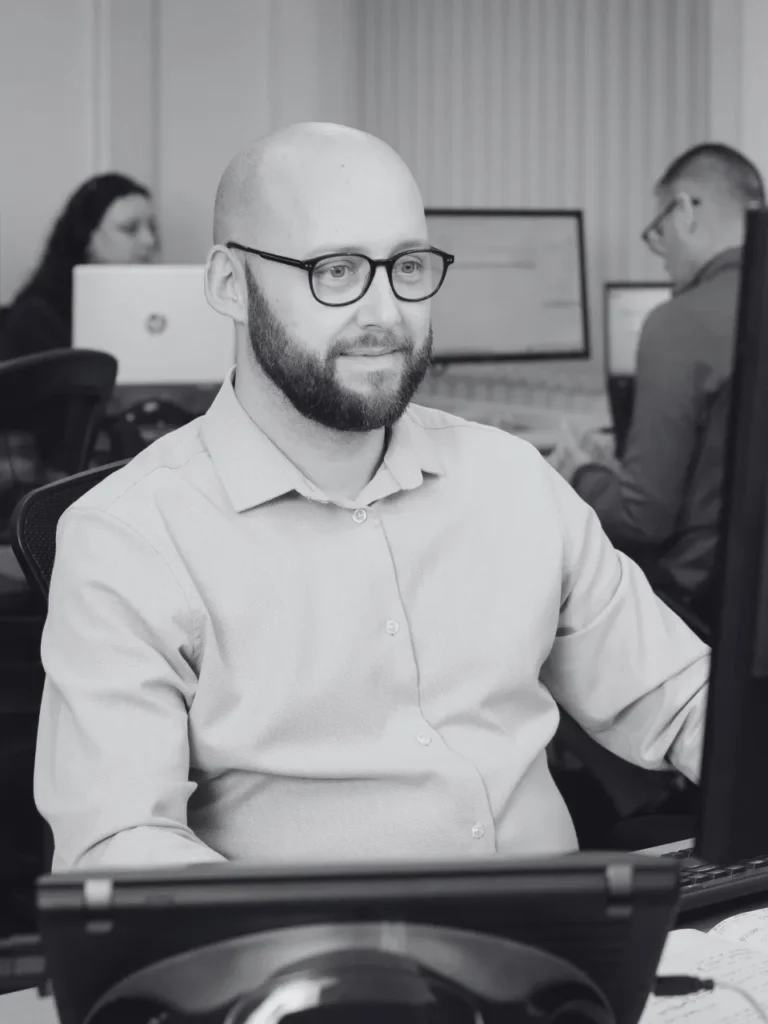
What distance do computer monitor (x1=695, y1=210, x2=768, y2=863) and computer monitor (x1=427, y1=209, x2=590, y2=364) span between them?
12.9 ft

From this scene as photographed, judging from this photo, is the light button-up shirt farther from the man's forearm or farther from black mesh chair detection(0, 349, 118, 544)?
black mesh chair detection(0, 349, 118, 544)

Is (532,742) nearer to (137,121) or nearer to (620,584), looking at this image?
(620,584)

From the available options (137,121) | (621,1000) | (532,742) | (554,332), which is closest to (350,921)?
(621,1000)

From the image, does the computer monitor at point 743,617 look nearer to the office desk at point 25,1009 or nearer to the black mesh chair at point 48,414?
the office desk at point 25,1009

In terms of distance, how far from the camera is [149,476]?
1.17 m

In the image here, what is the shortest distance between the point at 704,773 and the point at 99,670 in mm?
515

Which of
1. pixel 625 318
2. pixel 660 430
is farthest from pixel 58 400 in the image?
pixel 625 318

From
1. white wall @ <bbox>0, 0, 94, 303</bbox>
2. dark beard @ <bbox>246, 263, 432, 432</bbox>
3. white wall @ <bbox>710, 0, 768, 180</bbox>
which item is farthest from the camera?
white wall @ <bbox>0, 0, 94, 303</bbox>

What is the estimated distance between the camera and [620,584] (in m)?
1.30

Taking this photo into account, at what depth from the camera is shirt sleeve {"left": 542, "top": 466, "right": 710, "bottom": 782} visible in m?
1.25

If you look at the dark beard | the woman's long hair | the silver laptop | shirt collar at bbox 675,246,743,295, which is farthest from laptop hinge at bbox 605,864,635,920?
the woman's long hair

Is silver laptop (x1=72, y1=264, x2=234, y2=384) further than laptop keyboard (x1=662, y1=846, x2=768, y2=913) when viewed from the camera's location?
Yes

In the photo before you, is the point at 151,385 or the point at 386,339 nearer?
the point at 386,339

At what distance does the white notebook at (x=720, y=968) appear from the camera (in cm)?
81
